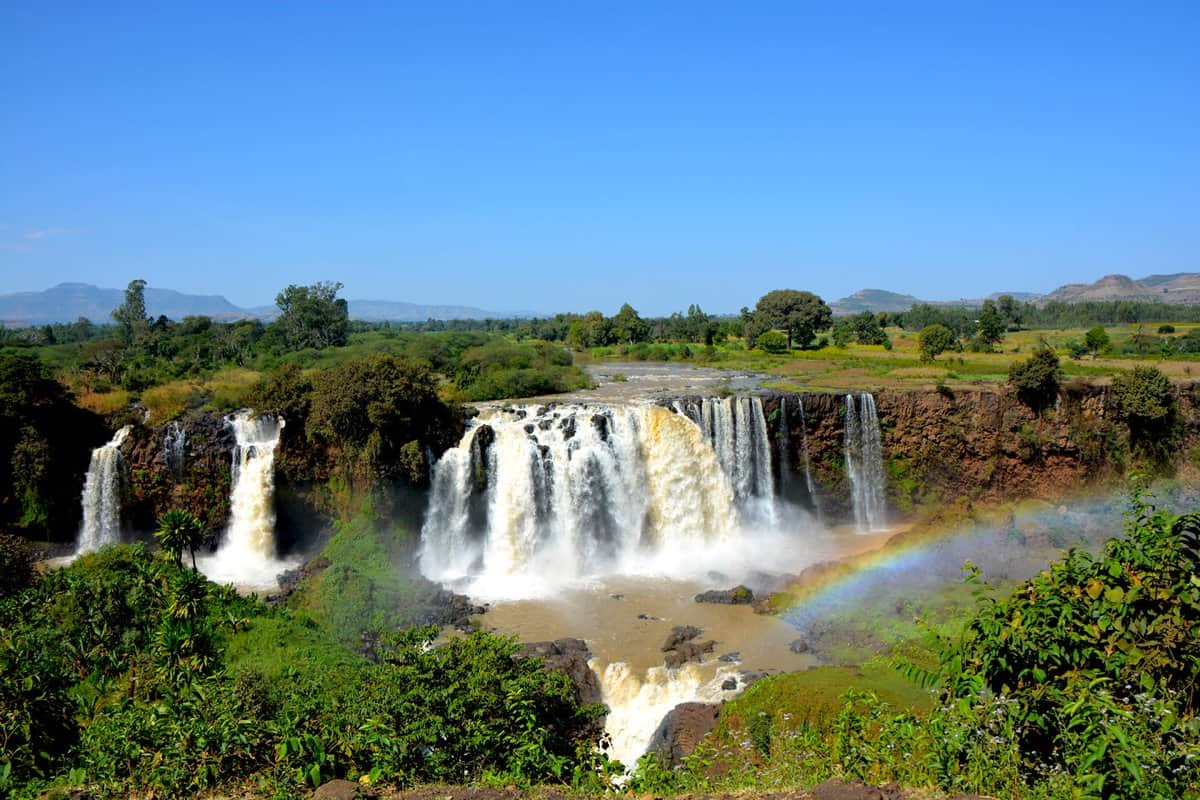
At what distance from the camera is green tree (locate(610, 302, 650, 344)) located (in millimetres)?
66125

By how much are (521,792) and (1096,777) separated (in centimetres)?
472

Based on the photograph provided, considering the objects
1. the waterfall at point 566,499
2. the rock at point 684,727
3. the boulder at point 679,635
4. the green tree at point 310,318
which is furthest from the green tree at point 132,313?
the rock at point 684,727

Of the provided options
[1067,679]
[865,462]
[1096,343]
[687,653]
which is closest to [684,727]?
[687,653]

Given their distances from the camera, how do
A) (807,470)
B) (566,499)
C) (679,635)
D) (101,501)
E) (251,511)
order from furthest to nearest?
(807,470)
(251,511)
(566,499)
(101,501)
(679,635)

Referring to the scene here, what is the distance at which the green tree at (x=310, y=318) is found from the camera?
186ft

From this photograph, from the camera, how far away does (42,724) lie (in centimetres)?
962

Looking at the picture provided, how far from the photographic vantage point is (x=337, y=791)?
7.43 metres

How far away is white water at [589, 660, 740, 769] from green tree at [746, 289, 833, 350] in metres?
39.6

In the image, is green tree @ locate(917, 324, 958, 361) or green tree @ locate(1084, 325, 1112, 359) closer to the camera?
green tree @ locate(917, 324, 958, 361)

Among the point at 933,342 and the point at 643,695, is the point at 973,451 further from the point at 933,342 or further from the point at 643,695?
the point at 643,695

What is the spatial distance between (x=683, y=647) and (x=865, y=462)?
1446cm

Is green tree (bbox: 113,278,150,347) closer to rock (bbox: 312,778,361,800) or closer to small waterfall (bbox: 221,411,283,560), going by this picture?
small waterfall (bbox: 221,411,283,560)

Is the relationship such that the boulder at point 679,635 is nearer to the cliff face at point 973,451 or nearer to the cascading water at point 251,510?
the cliff face at point 973,451

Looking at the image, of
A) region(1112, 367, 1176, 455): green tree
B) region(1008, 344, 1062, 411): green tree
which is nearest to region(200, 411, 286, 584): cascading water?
region(1008, 344, 1062, 411): green tree
